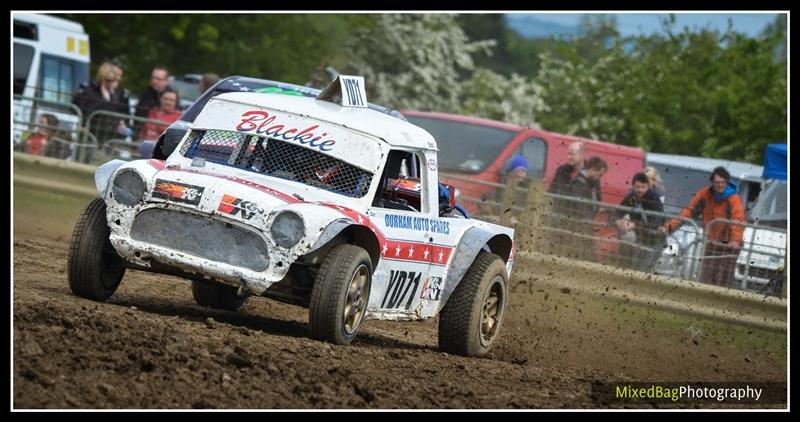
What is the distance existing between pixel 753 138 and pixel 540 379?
63.1ft

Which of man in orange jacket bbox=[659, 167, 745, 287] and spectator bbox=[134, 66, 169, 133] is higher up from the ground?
spectator bbox=[134, 66, 169, 133]

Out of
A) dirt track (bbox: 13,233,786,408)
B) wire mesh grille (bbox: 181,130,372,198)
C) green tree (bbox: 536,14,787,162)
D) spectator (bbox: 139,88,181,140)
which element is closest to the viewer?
dirt track (bbox: 13,233,786,408)

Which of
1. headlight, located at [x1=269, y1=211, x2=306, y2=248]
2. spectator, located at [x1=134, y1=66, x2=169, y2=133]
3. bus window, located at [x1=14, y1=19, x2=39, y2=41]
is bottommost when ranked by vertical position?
headlight, located at [x1=269, y1=211, x2=306, y2=248]

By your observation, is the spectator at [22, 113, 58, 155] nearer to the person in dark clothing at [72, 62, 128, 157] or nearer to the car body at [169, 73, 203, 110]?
the person in dark clothing at [72, 62, 128, 157]

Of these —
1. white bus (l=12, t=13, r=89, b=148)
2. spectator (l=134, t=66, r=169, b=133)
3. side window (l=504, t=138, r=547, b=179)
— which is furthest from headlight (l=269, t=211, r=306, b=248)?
white bus (l=12, t=13, r=89, b=148)

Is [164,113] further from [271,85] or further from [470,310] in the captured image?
[470,310]

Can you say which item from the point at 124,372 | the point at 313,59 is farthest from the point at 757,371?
the point at 313,59

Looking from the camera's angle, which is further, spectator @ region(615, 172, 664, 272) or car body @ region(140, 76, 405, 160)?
spectator @ region(615, 172, 664, 272)

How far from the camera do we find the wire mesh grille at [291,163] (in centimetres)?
903

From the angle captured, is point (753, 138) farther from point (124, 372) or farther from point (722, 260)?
point (124, 372)

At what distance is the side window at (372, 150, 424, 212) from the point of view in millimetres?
9148

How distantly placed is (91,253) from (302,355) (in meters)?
1.80

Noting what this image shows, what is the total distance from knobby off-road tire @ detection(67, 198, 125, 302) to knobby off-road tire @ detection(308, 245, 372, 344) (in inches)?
57.0
